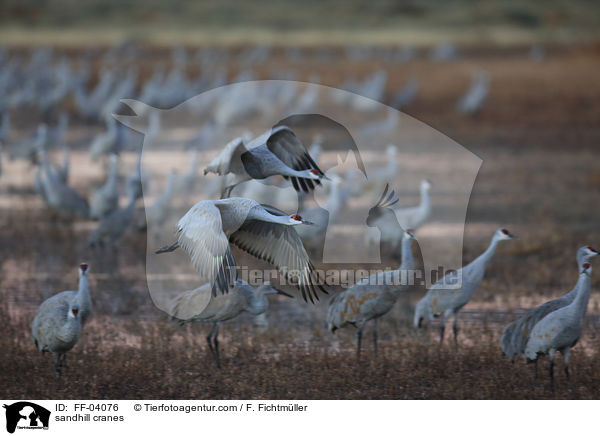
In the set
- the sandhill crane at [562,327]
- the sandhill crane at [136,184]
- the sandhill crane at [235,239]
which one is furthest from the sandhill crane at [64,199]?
the sandhill crane at [562,327]

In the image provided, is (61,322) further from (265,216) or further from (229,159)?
(229,159)

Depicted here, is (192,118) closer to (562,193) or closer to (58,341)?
(562,193)

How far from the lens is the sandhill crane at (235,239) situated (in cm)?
471

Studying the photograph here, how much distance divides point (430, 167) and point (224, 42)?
105 ft

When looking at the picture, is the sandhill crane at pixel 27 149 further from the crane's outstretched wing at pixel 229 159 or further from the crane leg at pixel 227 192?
the crane's outstretched wing at pixel 229 159

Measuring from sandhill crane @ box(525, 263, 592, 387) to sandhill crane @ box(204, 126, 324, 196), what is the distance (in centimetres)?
Answer: 180

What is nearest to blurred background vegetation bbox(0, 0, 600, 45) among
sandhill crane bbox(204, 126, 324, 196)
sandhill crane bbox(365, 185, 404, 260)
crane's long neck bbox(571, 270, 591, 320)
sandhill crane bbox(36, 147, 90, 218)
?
sandhill crane bbox(36, 147, 90, 218)

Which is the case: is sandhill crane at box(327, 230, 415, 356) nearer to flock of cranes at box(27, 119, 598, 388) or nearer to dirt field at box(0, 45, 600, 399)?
flock of cranes at box(27, 119, 598, 388)

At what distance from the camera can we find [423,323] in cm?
628

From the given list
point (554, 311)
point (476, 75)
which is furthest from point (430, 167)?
point (476, 75)

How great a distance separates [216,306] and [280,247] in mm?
505

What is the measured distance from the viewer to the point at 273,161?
5.98m

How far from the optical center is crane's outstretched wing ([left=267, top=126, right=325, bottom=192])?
609cm

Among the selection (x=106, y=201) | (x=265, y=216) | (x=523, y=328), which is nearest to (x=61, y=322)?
(x=265, y=216)
